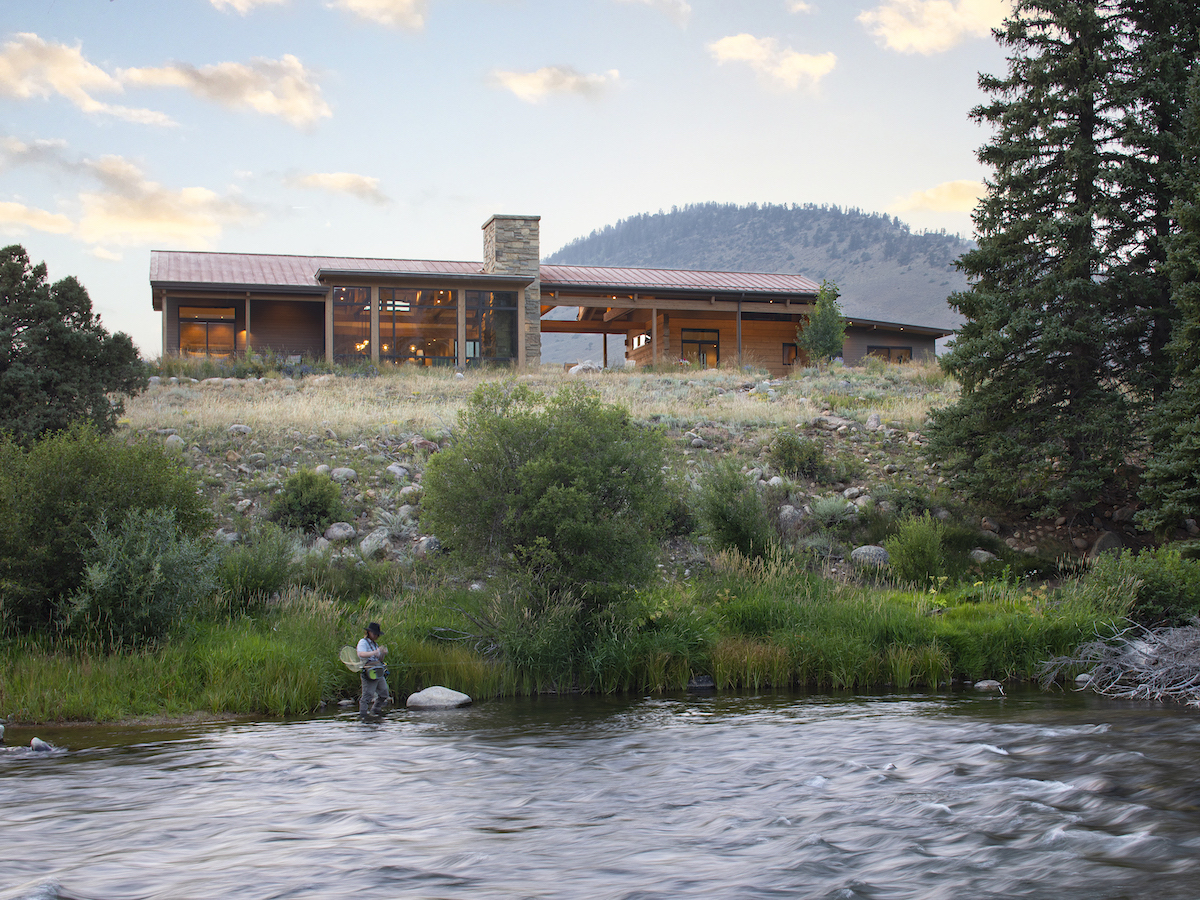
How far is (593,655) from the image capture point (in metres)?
11.5

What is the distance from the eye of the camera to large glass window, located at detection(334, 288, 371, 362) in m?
33.3

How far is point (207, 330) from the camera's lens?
114 ft

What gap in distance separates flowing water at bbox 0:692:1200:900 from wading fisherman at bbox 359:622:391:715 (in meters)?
0.30

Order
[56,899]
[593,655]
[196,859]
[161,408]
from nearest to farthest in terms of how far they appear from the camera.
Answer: [56,899] < [196,859] < [593,655] < [161,408]

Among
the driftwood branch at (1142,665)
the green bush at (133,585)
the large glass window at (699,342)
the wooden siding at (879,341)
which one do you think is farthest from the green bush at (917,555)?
the large glass window at (699,342)

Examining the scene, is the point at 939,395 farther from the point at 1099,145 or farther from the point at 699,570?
the point at 699,570

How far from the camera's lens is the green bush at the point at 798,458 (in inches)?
776

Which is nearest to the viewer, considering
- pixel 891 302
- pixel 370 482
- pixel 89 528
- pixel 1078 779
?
pixel 1078 779

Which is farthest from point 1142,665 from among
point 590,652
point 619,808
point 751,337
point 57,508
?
point 751,337

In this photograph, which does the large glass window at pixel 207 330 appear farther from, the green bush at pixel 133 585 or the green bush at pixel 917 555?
the green bush at pixel 917 555

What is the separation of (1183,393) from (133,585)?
576 inches

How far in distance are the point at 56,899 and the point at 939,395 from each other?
25277 millimetres

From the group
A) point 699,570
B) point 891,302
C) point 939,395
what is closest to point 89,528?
point 699,570

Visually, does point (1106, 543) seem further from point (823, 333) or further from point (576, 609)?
point (823, 333)
